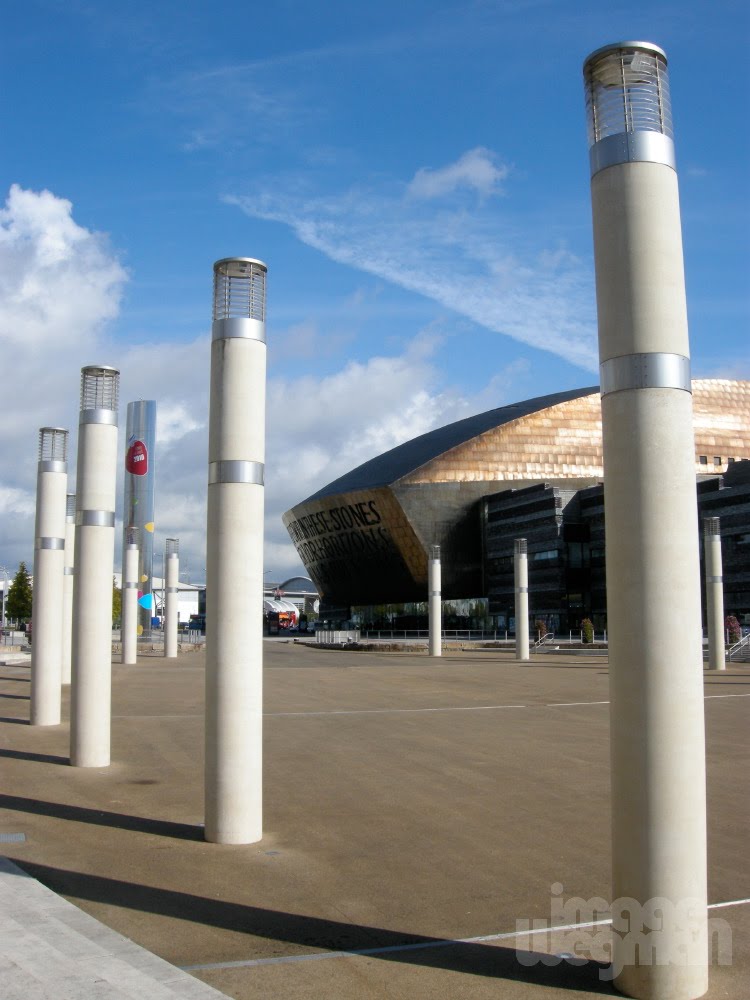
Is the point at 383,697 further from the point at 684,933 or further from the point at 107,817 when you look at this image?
the point at 684,933

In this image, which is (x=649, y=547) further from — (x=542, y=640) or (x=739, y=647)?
(x=542, y=640)

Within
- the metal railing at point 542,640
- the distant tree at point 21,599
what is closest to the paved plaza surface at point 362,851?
the metal railing at point 542,640

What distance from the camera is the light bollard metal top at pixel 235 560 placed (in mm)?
8852

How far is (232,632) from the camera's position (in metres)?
8.97

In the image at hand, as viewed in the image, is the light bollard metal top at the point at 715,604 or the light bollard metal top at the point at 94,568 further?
the light bollard metal top at the point at 715,604

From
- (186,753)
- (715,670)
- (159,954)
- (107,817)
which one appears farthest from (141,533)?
(159,954)

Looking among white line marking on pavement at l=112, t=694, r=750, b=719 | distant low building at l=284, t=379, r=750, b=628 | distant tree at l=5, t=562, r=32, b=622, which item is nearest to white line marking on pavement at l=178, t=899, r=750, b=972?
white line marking on pavement at l=112, t=694, r=750, b=719

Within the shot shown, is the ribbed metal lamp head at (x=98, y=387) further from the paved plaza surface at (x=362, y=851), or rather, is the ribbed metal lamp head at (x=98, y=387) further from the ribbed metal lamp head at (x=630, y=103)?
the ribbed metal lamp head at (x=630, y=103)

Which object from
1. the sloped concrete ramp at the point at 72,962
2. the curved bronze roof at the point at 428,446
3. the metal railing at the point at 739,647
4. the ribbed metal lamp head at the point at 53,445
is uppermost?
the curved bronze roof at the point at 428,446

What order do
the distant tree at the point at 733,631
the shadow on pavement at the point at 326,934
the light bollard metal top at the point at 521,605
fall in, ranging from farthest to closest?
the distant tree at the point at 733,631
the light bollard metal top at the point at 521,605
the shadow on pavement at the point at 326,934

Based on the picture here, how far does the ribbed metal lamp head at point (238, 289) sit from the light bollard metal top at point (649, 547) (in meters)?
4.27

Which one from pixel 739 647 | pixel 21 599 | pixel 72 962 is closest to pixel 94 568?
pixel 72 962

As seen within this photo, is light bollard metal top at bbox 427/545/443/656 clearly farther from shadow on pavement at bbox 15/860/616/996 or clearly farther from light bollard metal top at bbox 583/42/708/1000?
light bollard metal top at bbox 583/42/708/1000

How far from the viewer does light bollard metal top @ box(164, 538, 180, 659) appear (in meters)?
44.2
